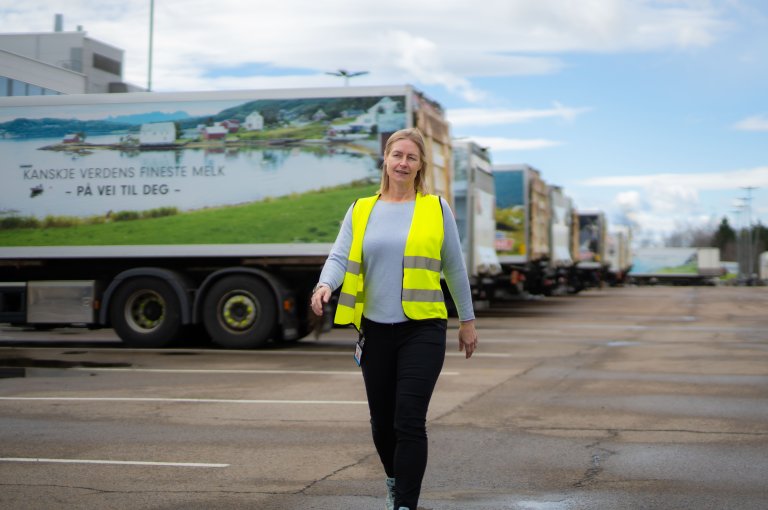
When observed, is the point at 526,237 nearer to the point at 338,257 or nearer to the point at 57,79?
the point at 338,257

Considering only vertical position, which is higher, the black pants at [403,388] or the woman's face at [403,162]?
the woman's face at [403,162]

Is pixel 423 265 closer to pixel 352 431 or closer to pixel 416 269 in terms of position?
pixel 416 269

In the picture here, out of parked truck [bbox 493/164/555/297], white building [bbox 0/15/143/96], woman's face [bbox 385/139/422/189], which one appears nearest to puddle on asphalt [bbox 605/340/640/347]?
parked truck [bbox 493/164/555/297]

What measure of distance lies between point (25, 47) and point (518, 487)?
73.2 metres

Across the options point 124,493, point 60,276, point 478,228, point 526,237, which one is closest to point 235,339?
point 60,276

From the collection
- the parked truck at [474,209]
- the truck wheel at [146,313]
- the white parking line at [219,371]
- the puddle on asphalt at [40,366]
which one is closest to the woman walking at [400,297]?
the white parking line at [219,371]

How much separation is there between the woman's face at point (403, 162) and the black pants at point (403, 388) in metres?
0.68

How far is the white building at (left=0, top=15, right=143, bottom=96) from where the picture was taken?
51625mm

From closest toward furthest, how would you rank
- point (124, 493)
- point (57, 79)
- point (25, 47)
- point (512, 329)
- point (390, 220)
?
1. point (390, 220)
2. point (124, 493)
3. point (512, 329)
4. point (57, 79)
5. point (25, 47)

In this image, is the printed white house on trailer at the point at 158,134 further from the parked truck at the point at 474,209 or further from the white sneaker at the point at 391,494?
the white sneaker at the point at 391,494

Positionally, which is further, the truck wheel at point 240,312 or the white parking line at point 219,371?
the truck wheel at point 240,312

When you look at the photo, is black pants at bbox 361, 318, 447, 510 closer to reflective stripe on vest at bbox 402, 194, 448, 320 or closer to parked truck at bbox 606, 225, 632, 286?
reflective stripe on vest at bbox 402, 194, 448, 320

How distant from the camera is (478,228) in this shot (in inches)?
887

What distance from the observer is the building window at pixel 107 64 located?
271 ft
